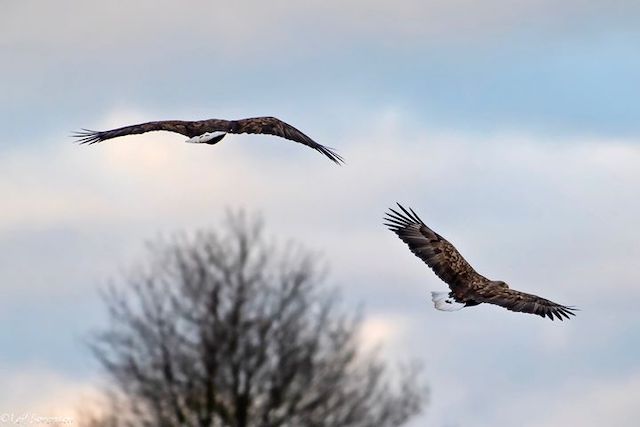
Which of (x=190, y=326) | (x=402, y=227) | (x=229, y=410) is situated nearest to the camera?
(x=229, y=410)

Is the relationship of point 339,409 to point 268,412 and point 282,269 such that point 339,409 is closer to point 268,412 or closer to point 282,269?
point 268,412

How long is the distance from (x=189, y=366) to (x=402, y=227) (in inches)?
240

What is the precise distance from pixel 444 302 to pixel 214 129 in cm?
420

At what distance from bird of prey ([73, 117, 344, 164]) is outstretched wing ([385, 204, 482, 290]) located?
3144 millimetres

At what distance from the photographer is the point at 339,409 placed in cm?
2152

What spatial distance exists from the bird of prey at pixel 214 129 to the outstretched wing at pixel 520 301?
3511 millimetres

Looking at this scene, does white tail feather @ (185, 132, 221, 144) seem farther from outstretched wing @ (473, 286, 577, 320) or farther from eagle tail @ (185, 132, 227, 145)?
outstretched wing @ (473, 286, 577, 320)

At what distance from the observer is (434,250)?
25297 millimetres

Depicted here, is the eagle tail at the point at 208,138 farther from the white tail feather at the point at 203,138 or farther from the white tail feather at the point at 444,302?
the white tail feather at the point at 444,302

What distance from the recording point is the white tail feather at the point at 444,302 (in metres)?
23.6

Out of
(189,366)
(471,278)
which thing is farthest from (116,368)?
(471,278)

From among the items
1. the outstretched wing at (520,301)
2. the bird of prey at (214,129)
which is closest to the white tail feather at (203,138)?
the bird of prey at (214,129)

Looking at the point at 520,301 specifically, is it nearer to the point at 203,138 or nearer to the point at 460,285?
the point at 460,285

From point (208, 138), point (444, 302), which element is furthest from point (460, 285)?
point (208, 138)
